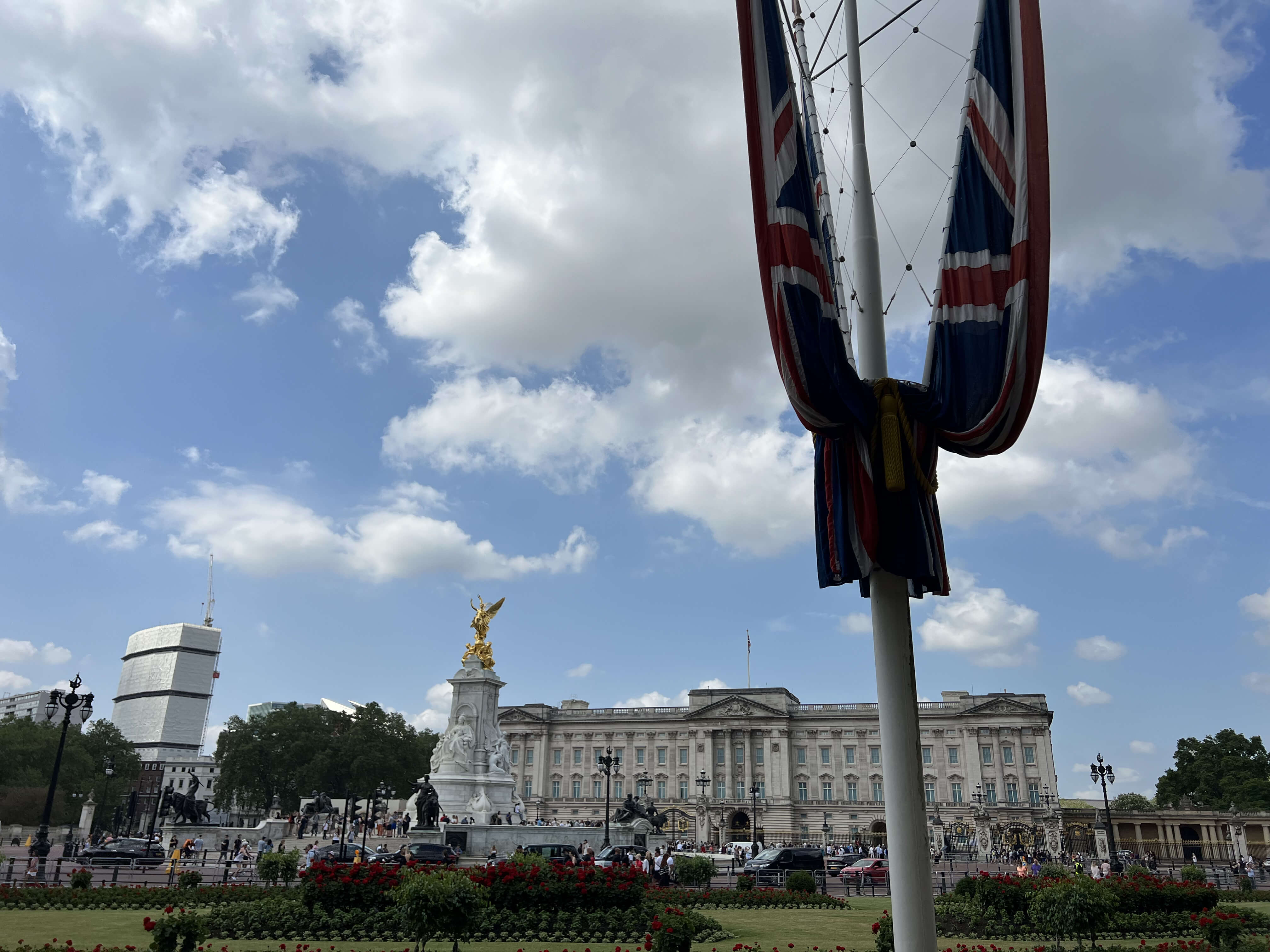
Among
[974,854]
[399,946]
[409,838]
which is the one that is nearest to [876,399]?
[399,946]

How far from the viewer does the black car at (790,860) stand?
117ft

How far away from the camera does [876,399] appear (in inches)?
403

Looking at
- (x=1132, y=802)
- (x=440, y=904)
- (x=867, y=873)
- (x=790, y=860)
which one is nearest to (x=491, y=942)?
(x=440, y=904)

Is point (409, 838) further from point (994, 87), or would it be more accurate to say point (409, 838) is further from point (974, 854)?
point (974, 854)

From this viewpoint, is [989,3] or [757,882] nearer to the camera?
[989,3]

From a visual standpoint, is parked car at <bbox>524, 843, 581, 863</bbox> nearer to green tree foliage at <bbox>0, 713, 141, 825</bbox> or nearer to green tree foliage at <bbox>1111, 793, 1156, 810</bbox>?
green tree foliage at <bbox>0, 713, 141, 825</bbox>

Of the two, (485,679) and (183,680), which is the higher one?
(183,680)

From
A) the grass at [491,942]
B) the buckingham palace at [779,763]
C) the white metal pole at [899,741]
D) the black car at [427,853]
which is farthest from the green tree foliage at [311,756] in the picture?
the white metal pole at [899,741]

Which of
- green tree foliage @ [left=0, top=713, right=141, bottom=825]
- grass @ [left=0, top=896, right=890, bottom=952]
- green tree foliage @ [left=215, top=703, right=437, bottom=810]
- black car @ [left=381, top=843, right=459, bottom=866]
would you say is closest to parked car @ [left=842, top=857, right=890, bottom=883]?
grass @ [left=0, top=896, right=890, bottom=952]

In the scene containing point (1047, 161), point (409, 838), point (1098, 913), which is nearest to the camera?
point (1047, 161)

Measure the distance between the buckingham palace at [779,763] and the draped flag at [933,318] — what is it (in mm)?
85996

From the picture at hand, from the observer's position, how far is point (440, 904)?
12.0 m

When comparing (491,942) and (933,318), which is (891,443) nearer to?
(933,318)

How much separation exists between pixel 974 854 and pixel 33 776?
8461 centimetres
